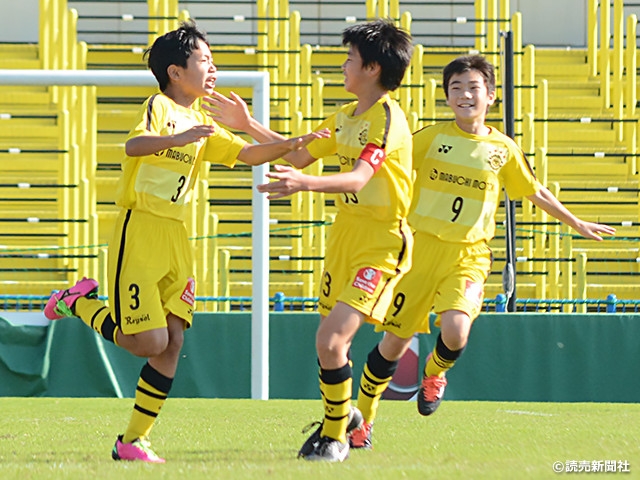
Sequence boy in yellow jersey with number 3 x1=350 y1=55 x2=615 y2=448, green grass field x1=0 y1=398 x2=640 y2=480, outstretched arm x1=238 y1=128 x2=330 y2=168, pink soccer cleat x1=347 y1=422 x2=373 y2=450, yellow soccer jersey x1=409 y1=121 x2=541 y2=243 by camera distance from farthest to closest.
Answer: yellow soccer jersey x1=409 y1=121 x2=541 y2=243, boy in yellow jersey with number 3 x1=350 y1=55 x2=615 y2=448, pink soccer cleat x1=347 y1=422 x2=373 y2=450, outstretched arm x1=238 y1=128 x2=330 y2=168, green grass field x1=0 y1=398 x2=640 y2=480

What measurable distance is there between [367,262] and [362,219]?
203mm

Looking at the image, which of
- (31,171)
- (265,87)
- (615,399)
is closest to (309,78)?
(31,171)

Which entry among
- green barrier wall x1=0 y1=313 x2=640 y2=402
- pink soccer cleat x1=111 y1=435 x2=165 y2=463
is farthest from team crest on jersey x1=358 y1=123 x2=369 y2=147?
green barrier wall x1=0 y1=313 x2=640 y2=402

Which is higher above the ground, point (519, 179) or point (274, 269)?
point (519, 179)

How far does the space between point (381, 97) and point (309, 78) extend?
10.7 meters

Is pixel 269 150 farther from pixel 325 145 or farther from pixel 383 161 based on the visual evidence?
pixel 383 161

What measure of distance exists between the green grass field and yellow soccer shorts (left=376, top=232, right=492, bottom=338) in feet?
1.86

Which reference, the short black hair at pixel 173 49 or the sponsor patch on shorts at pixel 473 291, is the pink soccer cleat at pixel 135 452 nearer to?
the short black hair at pixel 173 49

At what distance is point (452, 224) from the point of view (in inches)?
229

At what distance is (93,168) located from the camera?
15.2 metres

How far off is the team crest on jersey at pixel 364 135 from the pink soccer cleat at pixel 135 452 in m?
1.52

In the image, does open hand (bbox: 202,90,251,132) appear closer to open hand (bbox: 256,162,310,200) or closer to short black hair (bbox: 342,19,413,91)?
short black hair (bbox: 342,19,413,91)

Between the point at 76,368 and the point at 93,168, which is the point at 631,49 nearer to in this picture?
the point at 93,168

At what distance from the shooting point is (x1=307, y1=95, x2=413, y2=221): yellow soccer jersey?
494cm
